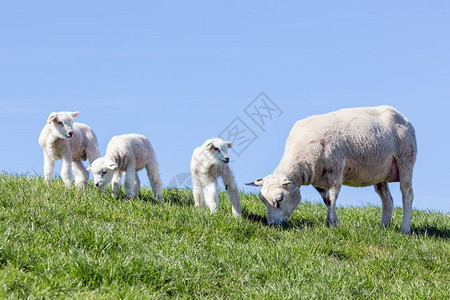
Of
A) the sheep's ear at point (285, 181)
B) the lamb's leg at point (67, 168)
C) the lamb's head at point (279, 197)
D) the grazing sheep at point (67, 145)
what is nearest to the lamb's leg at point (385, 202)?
the lamb's head at point (279, 197)

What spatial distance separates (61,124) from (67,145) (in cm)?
53

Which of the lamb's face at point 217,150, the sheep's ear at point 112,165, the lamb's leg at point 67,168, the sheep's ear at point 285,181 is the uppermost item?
the lamb's face at point 217,150

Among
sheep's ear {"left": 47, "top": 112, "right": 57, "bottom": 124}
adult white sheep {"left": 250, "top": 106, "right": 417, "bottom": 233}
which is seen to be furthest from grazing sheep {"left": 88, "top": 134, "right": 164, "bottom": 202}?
adult white sheep {"left": 250, "top": 106, "right": 417, "bottom": 233}

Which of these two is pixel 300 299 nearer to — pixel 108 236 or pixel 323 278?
pixel 323 278

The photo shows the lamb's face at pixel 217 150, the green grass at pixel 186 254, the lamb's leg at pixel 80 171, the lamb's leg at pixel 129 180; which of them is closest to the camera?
the green grass at pixel 186 254

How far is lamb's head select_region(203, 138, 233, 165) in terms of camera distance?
9508 mm

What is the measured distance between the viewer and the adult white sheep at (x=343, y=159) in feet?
32.6

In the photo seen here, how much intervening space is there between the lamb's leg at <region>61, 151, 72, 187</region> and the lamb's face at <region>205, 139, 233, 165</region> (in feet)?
10.3

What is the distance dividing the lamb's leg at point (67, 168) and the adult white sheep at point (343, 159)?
3693 mm

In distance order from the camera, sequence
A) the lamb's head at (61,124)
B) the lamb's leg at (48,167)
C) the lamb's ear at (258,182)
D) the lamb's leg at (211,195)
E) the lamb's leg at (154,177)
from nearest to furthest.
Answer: the lamb's leg at (211,195)
the lamb's ear at (258,182)
the lamb's head at (61,124)
the lamb's leg at (154,177)
the lamb's leg at (48,167)

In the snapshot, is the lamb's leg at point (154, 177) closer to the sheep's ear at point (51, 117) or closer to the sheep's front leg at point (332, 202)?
the sheep's ear at point (51, 117)

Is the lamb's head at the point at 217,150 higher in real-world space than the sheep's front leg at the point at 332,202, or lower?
higher

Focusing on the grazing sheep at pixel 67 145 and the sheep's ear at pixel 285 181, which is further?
the grazing sheep at pixel 67 145

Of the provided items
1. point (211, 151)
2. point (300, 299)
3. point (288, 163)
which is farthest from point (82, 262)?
point (288, 163)
